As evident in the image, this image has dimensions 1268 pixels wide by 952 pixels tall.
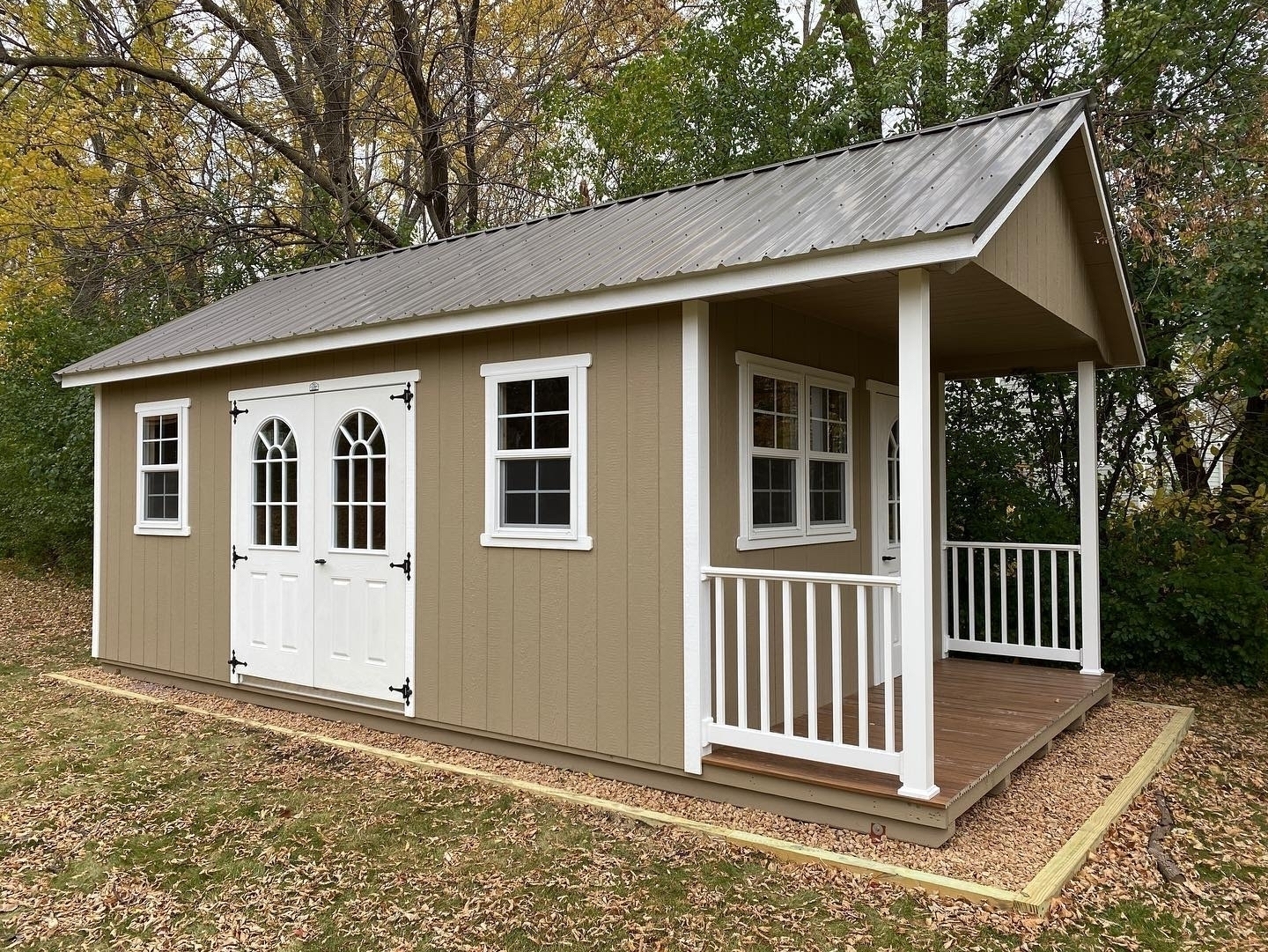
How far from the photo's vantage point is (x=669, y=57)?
10.9m

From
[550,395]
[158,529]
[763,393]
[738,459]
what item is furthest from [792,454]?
[158,529]

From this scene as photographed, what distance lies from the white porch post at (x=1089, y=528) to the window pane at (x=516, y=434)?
13.6ft

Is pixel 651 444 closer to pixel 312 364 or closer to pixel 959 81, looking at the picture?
pixel 312 364

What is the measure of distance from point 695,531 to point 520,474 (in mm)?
1281

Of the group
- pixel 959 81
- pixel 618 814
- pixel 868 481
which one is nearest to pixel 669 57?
pixel 959 81

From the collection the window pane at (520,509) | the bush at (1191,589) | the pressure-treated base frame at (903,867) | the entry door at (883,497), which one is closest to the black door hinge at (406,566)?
the window pane at (520,509)

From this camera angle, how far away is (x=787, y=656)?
4.23m

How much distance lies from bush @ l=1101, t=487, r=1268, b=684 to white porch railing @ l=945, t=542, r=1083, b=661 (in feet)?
1.67

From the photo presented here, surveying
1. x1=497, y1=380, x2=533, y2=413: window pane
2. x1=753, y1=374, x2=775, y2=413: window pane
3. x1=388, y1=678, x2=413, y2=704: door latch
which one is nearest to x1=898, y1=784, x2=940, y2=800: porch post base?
x1=753, y1=374, x2=775, y2=413: window pane

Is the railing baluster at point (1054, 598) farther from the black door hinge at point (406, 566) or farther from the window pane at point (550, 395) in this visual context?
the black door hinge at point (406, 566)

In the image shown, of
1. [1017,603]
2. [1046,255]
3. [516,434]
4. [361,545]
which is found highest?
[1046,255]

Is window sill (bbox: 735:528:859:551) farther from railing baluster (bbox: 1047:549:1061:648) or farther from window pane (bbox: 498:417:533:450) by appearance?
railing baluster (bbox: 1047:549:1061:648)

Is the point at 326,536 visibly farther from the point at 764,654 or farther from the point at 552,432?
the point at 764,654

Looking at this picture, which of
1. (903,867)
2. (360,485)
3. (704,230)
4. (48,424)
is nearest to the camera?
(903,867)
